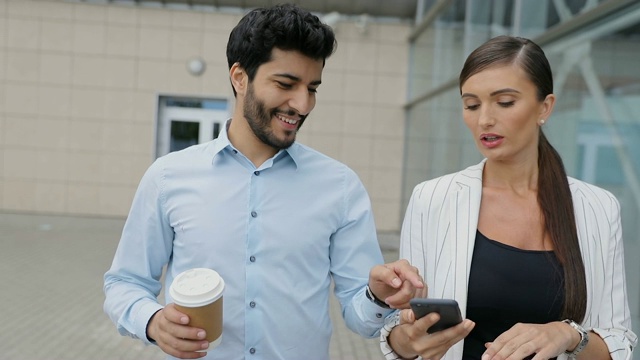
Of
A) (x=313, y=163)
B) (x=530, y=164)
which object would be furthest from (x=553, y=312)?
(x=313, y=163)

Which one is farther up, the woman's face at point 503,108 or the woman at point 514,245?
the woman's face at point 503,108

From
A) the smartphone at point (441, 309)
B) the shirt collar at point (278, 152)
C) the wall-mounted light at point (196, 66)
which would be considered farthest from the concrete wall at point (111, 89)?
the smartphone at point (441, 309)

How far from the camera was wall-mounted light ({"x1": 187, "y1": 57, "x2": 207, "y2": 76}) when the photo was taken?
11.5m

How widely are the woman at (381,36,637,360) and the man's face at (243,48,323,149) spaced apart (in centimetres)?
41

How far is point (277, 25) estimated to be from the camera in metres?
1.77

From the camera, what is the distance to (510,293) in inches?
65.9

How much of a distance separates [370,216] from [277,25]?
1.97 ft

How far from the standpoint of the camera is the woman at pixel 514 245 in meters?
1.67

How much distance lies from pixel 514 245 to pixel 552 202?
17 centimetres

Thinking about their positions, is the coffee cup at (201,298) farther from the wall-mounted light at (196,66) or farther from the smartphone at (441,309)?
the wall-mounted light at (196,66)

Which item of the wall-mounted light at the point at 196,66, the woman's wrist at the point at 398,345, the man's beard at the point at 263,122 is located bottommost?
the woman's wrist at the point at 398,345

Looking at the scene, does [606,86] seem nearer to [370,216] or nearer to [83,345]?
[370,216]

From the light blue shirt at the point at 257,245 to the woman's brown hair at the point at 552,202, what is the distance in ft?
1.56

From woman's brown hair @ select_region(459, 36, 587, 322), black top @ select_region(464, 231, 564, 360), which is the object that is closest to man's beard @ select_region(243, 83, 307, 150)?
woman's brown hair @ select_region(459, 36, 587, 322)
